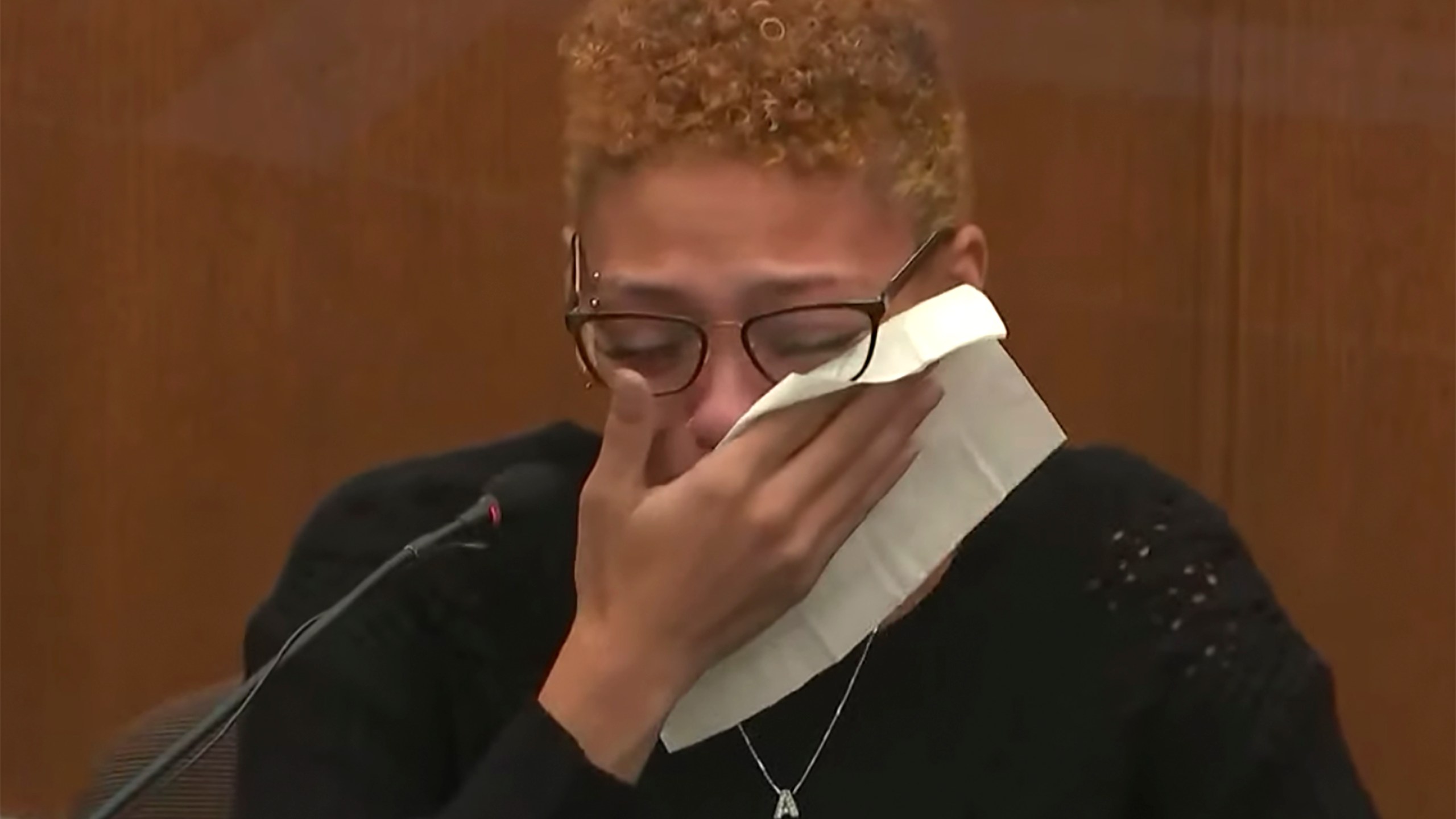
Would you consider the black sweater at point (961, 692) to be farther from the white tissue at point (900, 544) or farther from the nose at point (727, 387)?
the nose at point (727, 387)

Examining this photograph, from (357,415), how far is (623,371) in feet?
2.99

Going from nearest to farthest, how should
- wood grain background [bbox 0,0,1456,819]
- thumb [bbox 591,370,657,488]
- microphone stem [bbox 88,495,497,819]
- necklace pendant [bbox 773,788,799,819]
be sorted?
1. microphone stem [bbox 88,495,497,819]
2. thumb [bbox 591,370,657,488]
3. necklace pendant [bbox 773,788,799,819]
4. wood grain background [bbox 0,0,1456,819]

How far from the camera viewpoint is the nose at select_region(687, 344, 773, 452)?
814mm

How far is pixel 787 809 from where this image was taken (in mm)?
875

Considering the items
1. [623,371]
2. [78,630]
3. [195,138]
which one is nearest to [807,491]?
[623,371]

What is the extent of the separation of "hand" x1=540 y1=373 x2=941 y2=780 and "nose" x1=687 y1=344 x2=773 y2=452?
23mm

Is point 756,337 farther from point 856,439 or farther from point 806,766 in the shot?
point 806,766

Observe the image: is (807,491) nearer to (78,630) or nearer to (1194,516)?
(1194,516)

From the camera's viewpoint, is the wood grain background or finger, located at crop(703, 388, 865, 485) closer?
finger, located at crop(703, 388, 865, 485)

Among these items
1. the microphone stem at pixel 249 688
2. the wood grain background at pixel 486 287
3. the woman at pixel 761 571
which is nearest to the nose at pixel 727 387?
the woman at pixel 761 571

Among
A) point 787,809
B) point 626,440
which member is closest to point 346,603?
point 626,440

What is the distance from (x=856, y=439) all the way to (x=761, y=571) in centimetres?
8

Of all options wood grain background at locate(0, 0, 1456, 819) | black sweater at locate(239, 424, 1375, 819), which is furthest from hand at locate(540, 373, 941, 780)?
wood grain background at locate(0, 0, 1456, 819)

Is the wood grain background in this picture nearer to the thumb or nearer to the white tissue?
the white tissue
